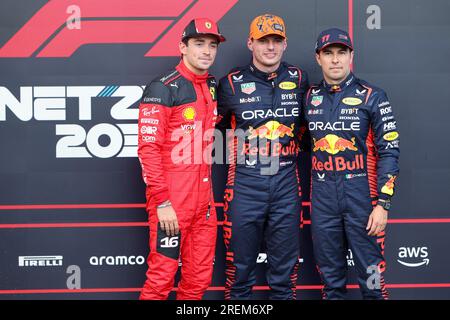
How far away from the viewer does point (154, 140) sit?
2.59 m

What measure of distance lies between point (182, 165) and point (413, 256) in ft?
5.28

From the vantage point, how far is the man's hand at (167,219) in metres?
2.61

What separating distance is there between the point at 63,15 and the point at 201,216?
1.48 meters

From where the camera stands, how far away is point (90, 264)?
3.22 metres

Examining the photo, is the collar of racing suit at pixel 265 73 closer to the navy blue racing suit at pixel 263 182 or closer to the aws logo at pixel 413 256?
the navy blue racing suit at pixel 263 182

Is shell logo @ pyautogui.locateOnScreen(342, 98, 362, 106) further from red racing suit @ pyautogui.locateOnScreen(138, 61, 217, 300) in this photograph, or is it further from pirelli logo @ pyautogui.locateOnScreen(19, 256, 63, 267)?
pirelli logo @ pyautogui.locateOnScreen(19, 256, 63, 267)

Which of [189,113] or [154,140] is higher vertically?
[189,113]

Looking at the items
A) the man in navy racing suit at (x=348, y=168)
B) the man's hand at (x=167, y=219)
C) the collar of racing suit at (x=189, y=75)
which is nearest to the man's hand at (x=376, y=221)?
the man in navy racing suit at (x=348, y=168)

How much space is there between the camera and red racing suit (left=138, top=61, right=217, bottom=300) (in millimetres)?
2609

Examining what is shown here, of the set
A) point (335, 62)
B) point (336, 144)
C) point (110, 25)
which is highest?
point (110, 25)

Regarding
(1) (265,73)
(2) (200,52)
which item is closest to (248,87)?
→ (1) (265,73)

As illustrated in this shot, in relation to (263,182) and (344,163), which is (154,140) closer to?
(263,182)

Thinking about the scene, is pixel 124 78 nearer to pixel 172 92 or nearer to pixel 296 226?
pixel 172 92

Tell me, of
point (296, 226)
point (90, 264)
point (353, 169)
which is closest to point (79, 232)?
point (90, 264)
